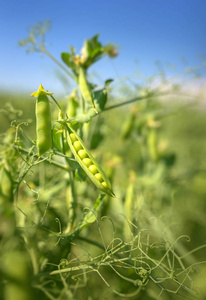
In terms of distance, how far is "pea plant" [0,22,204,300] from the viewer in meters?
0.55

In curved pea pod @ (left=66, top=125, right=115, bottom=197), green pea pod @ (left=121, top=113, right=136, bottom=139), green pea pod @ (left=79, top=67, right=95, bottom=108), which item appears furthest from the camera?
green pea pod @ (left=121, top=113, right=136, bottom=139)

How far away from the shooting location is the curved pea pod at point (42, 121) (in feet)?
1.82

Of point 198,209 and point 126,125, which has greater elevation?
point 126,125

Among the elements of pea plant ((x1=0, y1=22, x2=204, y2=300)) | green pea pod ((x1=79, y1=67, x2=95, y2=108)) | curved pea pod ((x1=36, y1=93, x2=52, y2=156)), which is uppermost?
green pea pod ((x1=79, y1=67, x2=95, y2=108))

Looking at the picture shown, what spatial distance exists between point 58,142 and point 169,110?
1.14 meters

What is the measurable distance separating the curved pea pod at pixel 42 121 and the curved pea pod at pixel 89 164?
6cm

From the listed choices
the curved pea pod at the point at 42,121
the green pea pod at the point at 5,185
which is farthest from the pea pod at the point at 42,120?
the green pea pod at the point at 5,185

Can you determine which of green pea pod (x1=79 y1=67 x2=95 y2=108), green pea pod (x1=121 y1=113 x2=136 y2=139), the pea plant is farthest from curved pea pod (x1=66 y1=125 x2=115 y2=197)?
green pea pod (x1=121 y1=113 x2=136 y2=139)

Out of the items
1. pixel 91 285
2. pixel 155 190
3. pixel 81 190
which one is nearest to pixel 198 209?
pixel 155 190

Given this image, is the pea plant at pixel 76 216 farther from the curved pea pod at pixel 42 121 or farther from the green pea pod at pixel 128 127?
the green pea pod at pixel 128 127

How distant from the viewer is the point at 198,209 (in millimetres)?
→ 1354

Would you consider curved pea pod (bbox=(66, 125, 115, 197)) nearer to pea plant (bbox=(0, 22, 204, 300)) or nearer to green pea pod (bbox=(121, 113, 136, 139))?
pea plant (bbox=(0, 22, 204, 300))

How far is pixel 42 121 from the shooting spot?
560mm

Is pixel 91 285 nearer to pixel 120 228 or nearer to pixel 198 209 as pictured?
pixel 120 228
